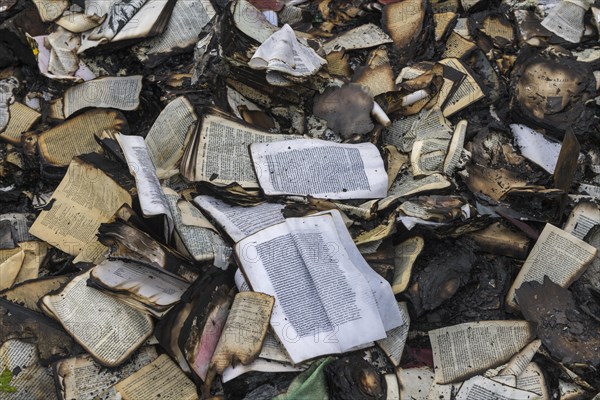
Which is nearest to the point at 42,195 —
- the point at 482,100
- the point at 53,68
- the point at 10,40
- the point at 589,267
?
the point at 53,68

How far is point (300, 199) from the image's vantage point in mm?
1855

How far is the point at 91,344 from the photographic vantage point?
1.65 metres

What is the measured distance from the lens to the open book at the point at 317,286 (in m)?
1.58

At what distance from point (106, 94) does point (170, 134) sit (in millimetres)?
384

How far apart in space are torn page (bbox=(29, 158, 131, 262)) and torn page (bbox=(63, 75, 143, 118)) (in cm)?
37

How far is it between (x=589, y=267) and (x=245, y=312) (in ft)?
3.41

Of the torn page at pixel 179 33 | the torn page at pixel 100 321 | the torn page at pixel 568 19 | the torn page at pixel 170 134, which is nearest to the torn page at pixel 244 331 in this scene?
the torn page at pixel 100 321

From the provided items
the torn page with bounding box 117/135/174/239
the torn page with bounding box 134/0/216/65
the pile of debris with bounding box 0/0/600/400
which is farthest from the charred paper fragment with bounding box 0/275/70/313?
the torn page with bounding box 134/0/216/65

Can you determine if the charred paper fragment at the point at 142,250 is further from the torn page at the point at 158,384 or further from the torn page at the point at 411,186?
the torn page at the point at 411,186

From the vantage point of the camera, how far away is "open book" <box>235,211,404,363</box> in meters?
1.58

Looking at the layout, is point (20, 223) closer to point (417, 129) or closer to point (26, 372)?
point (26, 372)

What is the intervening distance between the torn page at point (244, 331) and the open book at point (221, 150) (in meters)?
0.43

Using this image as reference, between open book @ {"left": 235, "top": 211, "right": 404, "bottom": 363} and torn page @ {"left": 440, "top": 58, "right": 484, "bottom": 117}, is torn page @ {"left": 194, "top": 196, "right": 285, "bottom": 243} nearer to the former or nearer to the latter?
open book @ {"left": 235, "top": 211, "right": 404, "bottom": 363}

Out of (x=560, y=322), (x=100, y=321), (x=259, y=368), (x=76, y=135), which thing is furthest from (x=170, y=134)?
(x=560, y=322)
